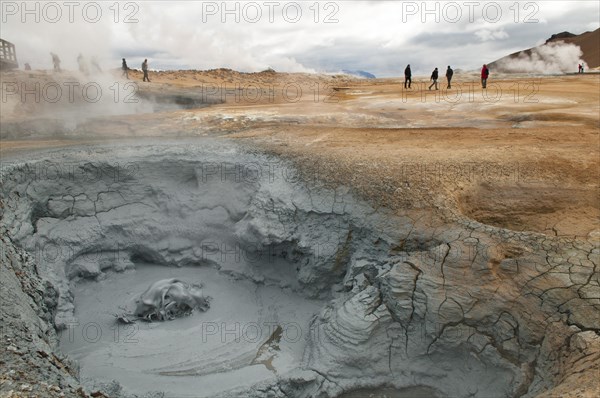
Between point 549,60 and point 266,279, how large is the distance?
30.1 metres

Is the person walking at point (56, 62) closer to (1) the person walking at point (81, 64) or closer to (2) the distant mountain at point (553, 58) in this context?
(1) the person walking at point (81, 64)

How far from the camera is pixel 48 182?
7.21 meters

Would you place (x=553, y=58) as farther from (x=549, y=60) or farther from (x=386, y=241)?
(x=386, y=241)

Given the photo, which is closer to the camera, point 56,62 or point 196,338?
point 196,338

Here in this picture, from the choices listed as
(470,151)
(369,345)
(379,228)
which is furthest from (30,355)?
(470,151)

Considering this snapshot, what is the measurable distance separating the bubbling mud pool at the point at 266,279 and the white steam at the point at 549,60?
26979 millimetres

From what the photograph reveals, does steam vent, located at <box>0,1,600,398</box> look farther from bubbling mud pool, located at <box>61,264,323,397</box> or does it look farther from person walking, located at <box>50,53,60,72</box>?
person walking, located at <box>50,53,60,72</box>

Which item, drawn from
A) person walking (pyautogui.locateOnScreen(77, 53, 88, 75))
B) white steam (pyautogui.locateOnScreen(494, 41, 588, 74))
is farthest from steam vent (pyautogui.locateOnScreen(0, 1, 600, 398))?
white steam (pyautogui.locateOnScreen(494, 41, 588, 74))

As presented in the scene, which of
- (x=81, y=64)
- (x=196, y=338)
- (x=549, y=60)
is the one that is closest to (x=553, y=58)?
(x=549, y=60)

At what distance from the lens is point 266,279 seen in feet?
22.8

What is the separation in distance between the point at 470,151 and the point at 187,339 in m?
4.54

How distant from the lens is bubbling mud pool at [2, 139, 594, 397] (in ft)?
15.7

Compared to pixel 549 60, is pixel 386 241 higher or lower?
lower

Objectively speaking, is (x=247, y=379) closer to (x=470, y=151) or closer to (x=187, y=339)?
(x=187, y=339)
